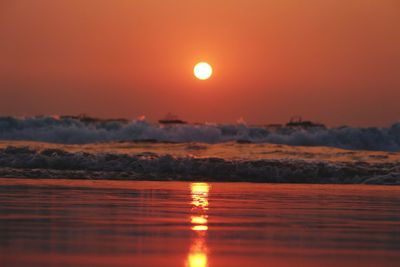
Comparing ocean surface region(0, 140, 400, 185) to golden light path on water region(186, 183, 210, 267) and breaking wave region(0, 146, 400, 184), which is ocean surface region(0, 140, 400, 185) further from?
golden light path on water region(186, 183, 210, 267)

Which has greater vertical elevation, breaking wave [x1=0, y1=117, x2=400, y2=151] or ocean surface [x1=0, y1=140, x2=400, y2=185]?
breaking wave [x1=0, y1=117, x2=400, y2=151]

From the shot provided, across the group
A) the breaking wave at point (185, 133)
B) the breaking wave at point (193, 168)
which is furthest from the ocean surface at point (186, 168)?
the breaking wave at point (185, 133)

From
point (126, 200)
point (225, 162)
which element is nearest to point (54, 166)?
point (225, 162)

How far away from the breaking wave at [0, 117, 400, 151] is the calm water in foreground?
2654 centimetres

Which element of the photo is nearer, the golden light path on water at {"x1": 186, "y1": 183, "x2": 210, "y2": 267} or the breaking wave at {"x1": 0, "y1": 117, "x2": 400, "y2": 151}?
the golden light path on water at {"x1": 186, "y1": 183, "x2": 210, "y2": 267}

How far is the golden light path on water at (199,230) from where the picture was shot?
721 cm

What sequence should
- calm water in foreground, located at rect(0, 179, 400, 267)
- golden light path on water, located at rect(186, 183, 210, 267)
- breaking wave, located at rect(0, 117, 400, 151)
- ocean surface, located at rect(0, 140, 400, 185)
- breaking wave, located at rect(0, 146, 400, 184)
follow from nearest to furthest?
golden light path on water, located at rect(186, 183, 210, 267) < calm water in foreground, located at rect(0, 179, 400, 267) < ocean surface, located at rect(0, 140, 400, 185) < breaking wave, located at rect(0, 146, 400, 184) < breaking wave, located at rect(0, 117, 400, 151)

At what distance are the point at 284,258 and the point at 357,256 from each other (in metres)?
0.70

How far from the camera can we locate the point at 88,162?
25.1 meters

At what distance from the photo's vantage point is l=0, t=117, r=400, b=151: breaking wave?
42.2 m

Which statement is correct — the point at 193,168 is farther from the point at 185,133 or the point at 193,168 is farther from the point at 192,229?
the point at 185,133

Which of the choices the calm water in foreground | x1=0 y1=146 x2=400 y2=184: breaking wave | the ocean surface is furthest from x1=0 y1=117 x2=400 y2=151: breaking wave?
the calm water in foreground

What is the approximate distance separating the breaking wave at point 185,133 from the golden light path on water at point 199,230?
2661 cm

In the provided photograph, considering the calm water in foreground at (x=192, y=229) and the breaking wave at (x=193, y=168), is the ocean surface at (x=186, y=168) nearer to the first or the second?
the breaking wave at (x=193, y=168)
